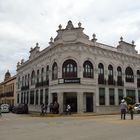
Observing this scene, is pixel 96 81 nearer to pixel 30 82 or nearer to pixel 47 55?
pixel 47 55

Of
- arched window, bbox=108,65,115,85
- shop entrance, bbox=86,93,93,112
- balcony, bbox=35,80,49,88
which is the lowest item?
shop entrance, bbox=86,93,93,112

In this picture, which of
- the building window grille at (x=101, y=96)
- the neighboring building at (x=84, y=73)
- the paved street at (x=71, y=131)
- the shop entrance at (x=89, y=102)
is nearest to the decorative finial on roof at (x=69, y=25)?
the neighboring building at (x=84, y=73)

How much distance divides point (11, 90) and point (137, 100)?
109 feet

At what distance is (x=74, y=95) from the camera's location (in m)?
35.4

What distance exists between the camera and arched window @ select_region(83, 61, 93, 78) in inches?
1410

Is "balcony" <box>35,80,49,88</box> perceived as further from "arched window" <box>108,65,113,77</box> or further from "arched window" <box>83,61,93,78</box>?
"arched window" <box>108,65,113,77</box>

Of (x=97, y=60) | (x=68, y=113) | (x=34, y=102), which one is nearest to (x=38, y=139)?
(x=68, y=113)

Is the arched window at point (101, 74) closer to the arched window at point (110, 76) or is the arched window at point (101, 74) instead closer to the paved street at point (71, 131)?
the arched window at point (110, 76)

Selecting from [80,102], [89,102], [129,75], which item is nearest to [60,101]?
[80,102]

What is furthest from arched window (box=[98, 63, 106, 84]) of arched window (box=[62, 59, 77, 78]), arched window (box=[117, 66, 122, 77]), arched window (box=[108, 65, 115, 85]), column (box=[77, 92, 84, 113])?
column (box=[77, 92, 84, 113])

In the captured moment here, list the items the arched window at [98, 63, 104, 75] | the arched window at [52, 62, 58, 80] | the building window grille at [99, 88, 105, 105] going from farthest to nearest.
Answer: the arched window at [98, 63, 104, 75] < the building window grille at [99, 88, 105, 105] < the arched window at [52, 62, 58, 80]

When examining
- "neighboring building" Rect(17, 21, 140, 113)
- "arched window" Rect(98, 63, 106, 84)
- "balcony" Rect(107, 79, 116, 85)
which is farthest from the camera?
"balcony" Rect(107, 79, 116, 85)

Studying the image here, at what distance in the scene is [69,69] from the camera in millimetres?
35500

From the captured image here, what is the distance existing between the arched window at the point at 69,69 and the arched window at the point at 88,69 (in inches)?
56.8
